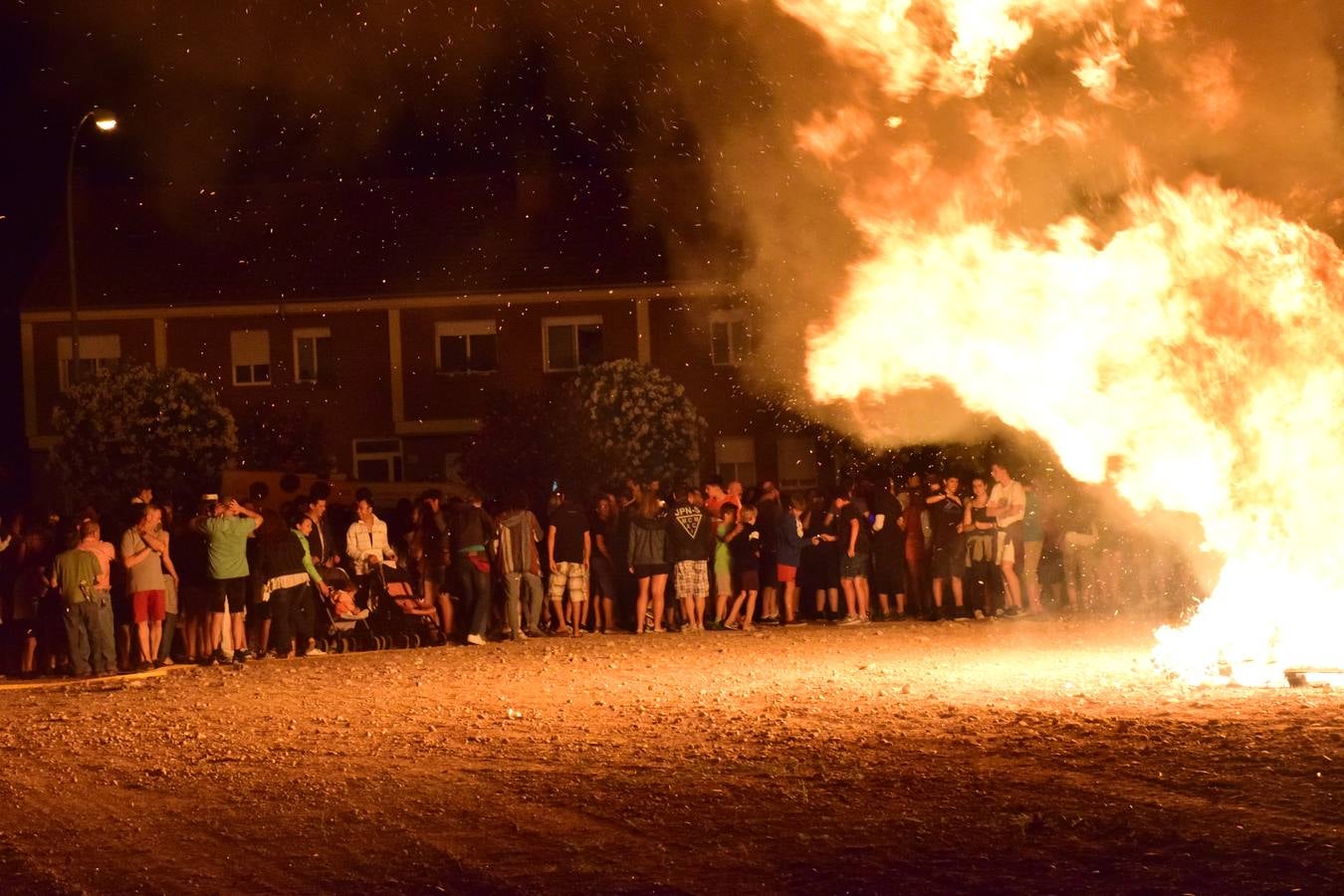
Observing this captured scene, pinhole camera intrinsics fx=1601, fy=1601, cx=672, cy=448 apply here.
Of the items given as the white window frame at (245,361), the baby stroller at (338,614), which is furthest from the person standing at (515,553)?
the white window frame at (245,361)

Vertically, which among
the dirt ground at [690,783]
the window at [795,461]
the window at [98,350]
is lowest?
the dirt ground at [690,783]

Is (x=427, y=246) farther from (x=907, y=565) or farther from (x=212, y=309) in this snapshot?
(x=907, y=565)

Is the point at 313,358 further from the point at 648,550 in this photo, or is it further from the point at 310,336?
the point at 648,550

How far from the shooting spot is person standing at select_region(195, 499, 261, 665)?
1612 cm

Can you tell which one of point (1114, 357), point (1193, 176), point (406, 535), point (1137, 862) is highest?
point (1193, 176)

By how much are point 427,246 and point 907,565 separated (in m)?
25.1

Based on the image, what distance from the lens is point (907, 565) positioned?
19.4 m

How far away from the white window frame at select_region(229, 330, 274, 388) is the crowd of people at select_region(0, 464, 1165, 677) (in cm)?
2222

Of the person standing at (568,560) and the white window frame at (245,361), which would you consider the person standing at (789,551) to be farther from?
the white window frame at (245,361)

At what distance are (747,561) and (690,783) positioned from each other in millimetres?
10151

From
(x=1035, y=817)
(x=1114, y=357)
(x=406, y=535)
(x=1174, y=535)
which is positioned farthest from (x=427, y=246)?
(x=1035, y=817)

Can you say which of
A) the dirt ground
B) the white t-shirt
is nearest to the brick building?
the white t-shirt

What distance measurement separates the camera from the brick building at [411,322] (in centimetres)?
4022

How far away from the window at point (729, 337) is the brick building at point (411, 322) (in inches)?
1.8
